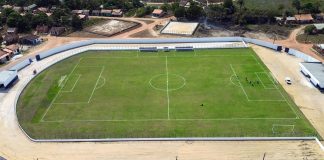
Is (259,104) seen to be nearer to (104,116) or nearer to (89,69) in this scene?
(104,116)

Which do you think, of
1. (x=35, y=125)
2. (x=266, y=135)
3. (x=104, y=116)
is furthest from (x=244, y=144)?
(x=35, y=125)

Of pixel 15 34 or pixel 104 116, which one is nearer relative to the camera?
pixel 104 116

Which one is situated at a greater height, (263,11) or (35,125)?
(263,11)

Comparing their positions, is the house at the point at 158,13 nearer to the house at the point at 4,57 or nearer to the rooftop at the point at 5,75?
the house at the point at 4,57

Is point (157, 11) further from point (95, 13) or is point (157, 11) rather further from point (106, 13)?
point (95, 13)

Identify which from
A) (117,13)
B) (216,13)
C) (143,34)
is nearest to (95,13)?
(117,13)

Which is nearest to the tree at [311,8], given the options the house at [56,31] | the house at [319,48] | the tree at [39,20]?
the house at [319,48]
